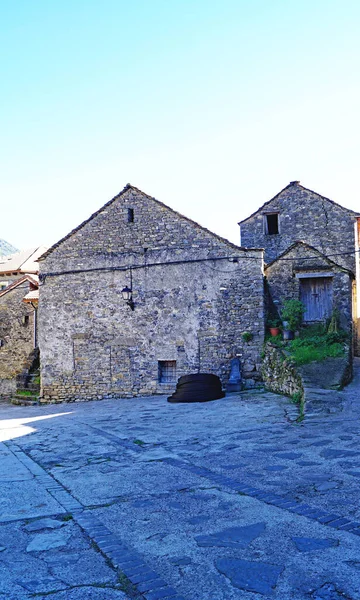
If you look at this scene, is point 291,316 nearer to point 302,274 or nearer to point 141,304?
point 302,274

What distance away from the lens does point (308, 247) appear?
1748 centimetres

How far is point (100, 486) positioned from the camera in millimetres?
5750

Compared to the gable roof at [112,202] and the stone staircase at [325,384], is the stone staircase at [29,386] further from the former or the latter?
the stone staircase at [325,384]

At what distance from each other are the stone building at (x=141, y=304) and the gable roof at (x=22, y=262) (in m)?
16.5

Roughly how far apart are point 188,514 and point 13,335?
20.0m

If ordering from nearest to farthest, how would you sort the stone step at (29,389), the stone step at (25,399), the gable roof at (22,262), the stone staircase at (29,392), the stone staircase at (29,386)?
1. the stone step at (25,399)
2. the stone staircase at (29,392)
3. the stone staircase at (29,386)
4. the stone step at (29,389)
5. the gable roof at (22,262)

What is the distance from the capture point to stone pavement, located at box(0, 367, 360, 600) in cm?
328

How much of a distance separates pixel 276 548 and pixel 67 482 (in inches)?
123

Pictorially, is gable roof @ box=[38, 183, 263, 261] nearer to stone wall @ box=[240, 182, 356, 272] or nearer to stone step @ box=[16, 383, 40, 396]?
stone step @ box=[16, 383, 40, 396]

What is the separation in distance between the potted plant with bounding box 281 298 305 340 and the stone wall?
558 centimetres

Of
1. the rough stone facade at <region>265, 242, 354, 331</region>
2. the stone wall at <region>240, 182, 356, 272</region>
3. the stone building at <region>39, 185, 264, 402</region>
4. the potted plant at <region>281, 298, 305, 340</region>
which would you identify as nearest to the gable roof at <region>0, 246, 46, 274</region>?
the stone building at <region>39, 185, 264, 402</region>

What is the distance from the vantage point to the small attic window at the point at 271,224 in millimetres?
22578

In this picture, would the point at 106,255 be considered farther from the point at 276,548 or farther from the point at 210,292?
the point at 276,548

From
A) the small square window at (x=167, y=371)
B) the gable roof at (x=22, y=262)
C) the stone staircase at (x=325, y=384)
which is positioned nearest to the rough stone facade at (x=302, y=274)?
the small square window at (x=167, y=371)
